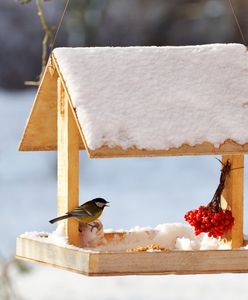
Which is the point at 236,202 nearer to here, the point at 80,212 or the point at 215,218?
the point at 215,218

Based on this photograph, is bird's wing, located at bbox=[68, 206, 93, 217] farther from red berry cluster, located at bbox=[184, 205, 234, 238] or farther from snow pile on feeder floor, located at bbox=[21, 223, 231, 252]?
red berry cluster, located at bbox=[184, 205, 234, 238]

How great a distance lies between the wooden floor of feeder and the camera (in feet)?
12.1

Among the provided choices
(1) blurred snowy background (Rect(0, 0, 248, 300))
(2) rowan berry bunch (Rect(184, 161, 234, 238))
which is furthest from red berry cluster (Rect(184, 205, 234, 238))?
(1) blurred snowy background (Rect(0, 0, 248, 300))

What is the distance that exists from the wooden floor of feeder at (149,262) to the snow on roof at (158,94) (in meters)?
0.33

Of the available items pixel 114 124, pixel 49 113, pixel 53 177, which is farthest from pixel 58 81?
pixel 53 177

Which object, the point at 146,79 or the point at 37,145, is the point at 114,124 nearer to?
the point at 146,79

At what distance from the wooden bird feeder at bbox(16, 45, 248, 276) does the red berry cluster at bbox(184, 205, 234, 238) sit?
4 cm

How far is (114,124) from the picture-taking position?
12.2ft

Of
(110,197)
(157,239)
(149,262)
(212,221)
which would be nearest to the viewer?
(149,262)

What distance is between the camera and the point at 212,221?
4145mm

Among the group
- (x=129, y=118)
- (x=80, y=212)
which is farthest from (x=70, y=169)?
(x=129, y=118)

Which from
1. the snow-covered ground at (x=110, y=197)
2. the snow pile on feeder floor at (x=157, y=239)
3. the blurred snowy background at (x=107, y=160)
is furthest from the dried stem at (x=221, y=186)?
the blurred snowy background at (x=107, y=160)

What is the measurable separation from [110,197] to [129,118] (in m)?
5.25

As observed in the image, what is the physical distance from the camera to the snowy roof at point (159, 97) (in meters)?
3.71
